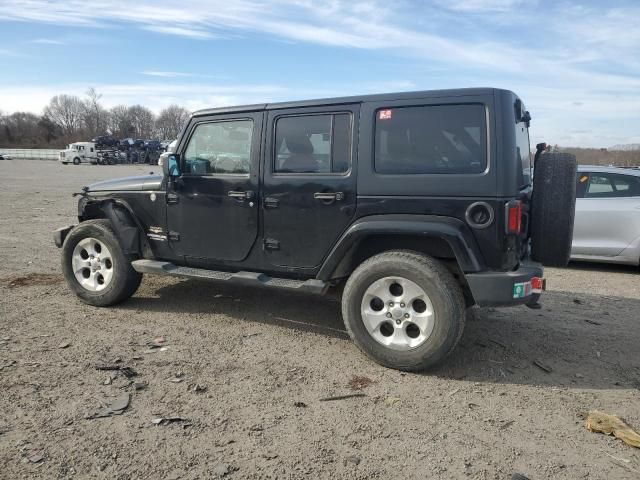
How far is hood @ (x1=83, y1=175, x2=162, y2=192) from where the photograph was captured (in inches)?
206

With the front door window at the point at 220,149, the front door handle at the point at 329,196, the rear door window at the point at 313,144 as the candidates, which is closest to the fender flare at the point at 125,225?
the front door window at the point at 220,149

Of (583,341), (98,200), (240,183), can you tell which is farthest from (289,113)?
(583,341)

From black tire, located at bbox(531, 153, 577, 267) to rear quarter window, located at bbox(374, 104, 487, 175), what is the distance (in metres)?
0.70

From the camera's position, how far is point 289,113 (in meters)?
4.58

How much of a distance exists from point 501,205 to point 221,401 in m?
2.39

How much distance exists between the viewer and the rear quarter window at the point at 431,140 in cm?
383

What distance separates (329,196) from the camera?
168 inches

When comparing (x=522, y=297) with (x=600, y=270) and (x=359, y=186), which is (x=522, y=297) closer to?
(x=359, y=186)

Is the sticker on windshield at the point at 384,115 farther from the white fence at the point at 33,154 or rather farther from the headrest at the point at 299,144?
the white fence at the point at 33,154

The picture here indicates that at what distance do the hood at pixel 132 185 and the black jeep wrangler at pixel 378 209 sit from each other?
0.04m

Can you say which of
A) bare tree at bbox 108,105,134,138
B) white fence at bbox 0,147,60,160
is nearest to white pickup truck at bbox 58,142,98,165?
white fence at bbox 0,147,60,160

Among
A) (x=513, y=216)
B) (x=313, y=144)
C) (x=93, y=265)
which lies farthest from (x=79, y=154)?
(x=513, y=216)

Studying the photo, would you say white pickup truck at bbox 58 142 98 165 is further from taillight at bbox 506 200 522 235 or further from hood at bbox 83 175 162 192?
taillight at bbox 506 200 522 235

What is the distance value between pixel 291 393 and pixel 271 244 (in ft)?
4.84
